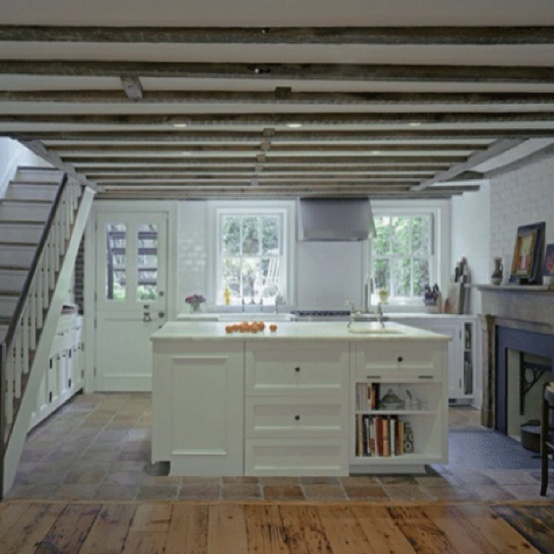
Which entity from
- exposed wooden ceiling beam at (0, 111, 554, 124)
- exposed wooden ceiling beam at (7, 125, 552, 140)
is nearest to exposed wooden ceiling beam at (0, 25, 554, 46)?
exposed wooden ceiling beam at (0, 111, 554, 124)

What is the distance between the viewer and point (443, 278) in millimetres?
7969

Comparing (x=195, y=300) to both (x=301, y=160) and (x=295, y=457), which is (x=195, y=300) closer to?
(x=301, y=160)

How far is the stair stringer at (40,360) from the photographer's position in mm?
4242

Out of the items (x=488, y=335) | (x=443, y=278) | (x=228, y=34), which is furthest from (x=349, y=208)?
(x=228, y=34)

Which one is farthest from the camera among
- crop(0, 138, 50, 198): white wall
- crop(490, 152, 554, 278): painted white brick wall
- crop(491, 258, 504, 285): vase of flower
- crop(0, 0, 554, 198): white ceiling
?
crop(0, 138, 50, 198): white wall

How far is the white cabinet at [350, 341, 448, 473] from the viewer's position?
4.34 m

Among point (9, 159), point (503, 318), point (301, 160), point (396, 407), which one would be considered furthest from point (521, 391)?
point (9, 159)

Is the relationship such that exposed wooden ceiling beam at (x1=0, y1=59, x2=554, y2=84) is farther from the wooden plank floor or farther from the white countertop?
the wooden plank floor

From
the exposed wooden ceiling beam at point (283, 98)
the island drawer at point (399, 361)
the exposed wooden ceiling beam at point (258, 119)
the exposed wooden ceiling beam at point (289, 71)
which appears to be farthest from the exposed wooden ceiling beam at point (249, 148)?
the exposed wooden ceiling beam at point (289, 71)

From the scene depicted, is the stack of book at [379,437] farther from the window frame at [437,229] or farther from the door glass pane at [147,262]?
the door glass pane at [147,262]

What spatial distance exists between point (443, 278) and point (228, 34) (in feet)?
19.5

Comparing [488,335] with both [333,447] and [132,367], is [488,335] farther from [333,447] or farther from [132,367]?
[132,367]

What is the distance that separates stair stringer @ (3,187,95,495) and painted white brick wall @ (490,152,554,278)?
4.16 meters

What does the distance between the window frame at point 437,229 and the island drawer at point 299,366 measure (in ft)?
12.1
